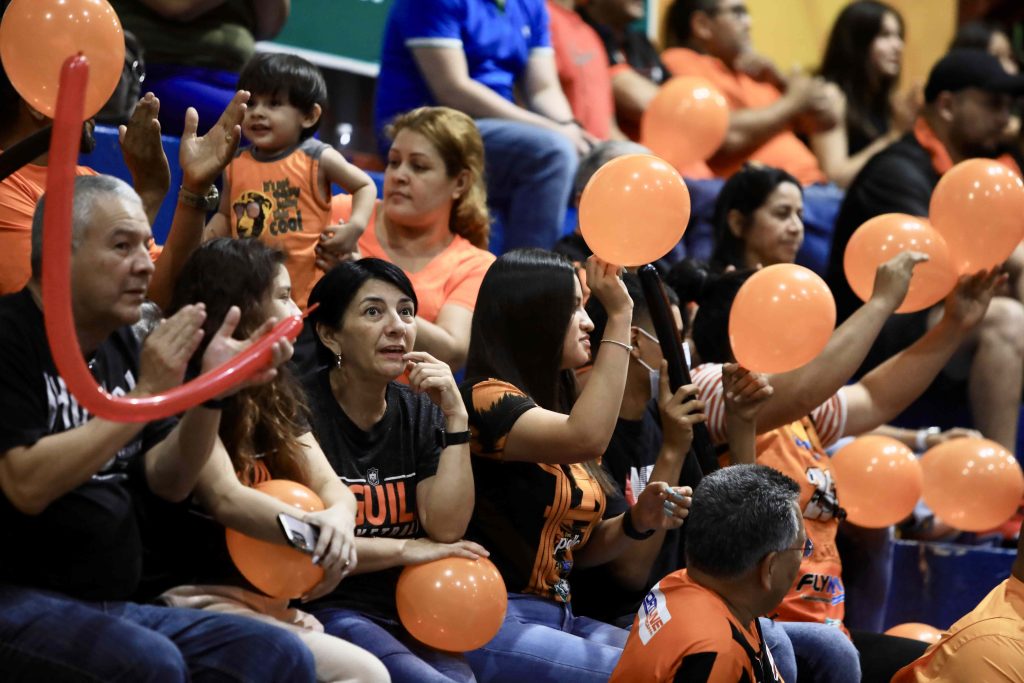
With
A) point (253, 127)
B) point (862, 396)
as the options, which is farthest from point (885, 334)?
point (253, 127)

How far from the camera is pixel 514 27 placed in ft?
14.6

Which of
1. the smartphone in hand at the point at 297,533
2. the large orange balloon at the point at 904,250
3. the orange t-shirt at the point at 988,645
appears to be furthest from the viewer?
the large orange balloon at the point at 904,250

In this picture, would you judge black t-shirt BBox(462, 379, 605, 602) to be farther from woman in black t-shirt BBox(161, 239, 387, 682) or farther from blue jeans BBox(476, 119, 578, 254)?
blue jeans BBox(476, 119, 578, 254)

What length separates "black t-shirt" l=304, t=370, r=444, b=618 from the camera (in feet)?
8.55

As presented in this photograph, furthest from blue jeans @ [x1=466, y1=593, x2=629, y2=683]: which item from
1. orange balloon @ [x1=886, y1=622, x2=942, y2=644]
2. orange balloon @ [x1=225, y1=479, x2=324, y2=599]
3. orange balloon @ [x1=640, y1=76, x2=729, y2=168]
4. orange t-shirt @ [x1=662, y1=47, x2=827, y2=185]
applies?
orange t-shirt @ [x1=662, y1=47, x2=827, y2=185]

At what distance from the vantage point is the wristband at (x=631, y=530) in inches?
113

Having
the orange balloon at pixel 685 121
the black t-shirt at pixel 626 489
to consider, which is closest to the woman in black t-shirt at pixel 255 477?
the black t-shirt at pixel 626 489

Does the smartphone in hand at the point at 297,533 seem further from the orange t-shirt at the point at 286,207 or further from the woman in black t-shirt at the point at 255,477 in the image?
the orange t-shirt at the point at 286,207

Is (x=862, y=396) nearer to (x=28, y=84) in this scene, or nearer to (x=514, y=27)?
(x=514, y=27)

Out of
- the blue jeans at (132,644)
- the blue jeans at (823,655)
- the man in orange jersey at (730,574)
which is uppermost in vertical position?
the man in orange jersey at (730,574)

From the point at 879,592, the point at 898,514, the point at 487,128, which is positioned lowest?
the point at 879,592

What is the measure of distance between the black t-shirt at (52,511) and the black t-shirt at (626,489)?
3.98 ft

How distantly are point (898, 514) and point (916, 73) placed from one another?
15.2 feet

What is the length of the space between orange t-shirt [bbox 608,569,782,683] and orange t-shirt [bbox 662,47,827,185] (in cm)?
345
